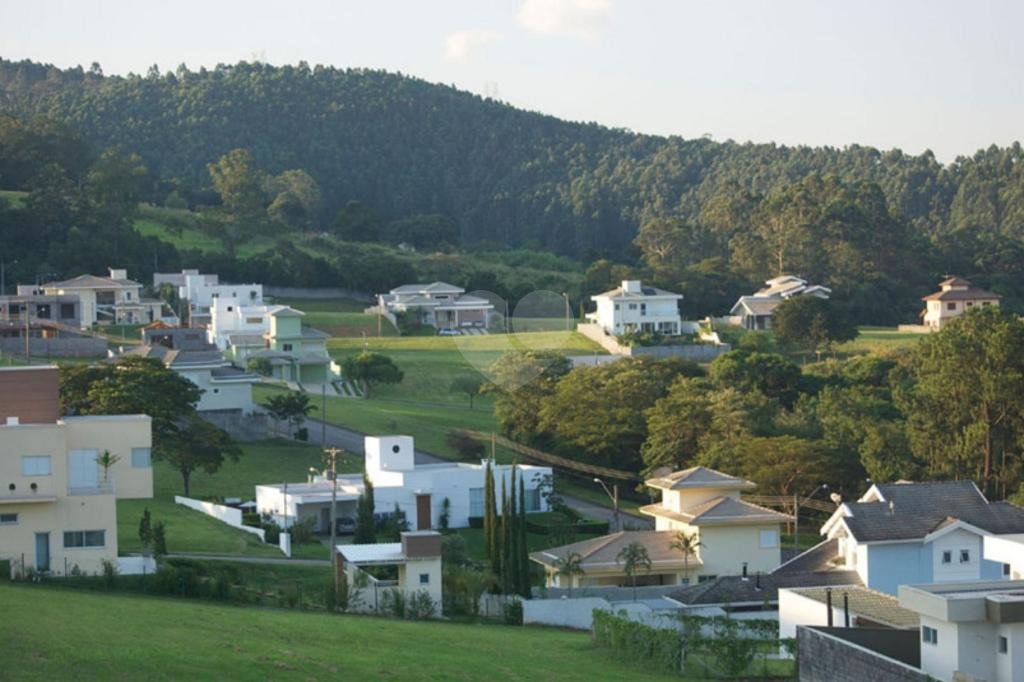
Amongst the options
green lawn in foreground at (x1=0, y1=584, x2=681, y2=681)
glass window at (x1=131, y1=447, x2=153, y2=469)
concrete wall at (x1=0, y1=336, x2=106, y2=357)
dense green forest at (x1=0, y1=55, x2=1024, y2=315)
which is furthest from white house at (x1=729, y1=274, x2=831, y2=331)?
green lawn in foreground at (x1=0, y1=584, x2=681, y2=681)

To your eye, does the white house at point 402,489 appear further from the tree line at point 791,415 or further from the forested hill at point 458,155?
the forested hill at point 458,155

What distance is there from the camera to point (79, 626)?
1808 cm

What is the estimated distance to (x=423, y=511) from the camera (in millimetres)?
37031

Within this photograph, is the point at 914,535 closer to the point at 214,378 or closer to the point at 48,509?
the point at 48,509

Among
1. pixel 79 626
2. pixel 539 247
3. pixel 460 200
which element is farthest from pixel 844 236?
pixel 79 626

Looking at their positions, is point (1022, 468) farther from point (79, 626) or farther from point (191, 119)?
point (191, 119)

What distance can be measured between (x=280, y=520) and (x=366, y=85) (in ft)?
376

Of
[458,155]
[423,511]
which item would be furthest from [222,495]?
[458,155]

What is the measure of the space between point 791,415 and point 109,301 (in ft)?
93.9

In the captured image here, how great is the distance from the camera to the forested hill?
118 meters

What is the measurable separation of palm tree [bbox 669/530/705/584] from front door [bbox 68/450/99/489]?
1052cm

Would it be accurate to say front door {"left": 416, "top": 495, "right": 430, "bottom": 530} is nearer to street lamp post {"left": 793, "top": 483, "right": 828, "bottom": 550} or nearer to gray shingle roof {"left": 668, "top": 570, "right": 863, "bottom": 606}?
street lamp post {"left": 793, "top": 483, "right": 828, "bottom": 550}

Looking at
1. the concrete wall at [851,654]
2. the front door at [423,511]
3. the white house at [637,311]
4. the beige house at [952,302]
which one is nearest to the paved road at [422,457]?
the front door at [423,511]

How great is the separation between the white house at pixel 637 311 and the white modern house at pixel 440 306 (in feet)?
18.2
